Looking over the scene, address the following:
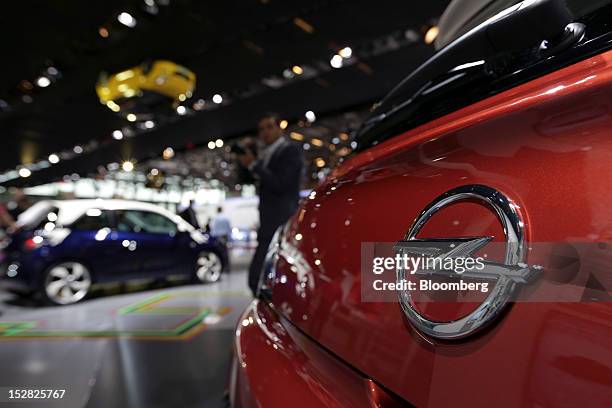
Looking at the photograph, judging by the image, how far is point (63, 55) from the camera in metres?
8.07

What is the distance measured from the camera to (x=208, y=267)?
19.3 ft

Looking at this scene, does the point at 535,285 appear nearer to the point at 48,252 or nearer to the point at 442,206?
Result: the point at 442,206

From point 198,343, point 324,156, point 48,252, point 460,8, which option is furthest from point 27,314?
point 324,156

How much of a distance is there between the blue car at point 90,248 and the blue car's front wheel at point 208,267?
35 mm

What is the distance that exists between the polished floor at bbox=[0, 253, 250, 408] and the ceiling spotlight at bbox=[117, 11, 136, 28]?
4838 mm

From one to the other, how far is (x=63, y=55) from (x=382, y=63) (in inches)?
261

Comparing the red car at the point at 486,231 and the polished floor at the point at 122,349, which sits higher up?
the red car at the point at 486,231

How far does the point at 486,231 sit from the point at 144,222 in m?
5.47

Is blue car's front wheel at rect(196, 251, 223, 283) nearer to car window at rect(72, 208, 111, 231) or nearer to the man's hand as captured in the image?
car window at rect(72, 208, 111, 231)

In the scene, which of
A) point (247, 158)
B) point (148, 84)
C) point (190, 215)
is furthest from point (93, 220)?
point (148, 84)

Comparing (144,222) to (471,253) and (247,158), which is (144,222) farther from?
(471,253)

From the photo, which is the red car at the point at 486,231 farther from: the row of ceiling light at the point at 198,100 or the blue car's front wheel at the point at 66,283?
the blue car's front wheel at the point at 66,283

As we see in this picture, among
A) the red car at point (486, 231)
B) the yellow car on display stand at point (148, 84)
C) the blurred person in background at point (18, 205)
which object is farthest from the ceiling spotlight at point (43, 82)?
the red car at point (486, 231)

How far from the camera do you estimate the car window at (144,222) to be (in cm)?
499
